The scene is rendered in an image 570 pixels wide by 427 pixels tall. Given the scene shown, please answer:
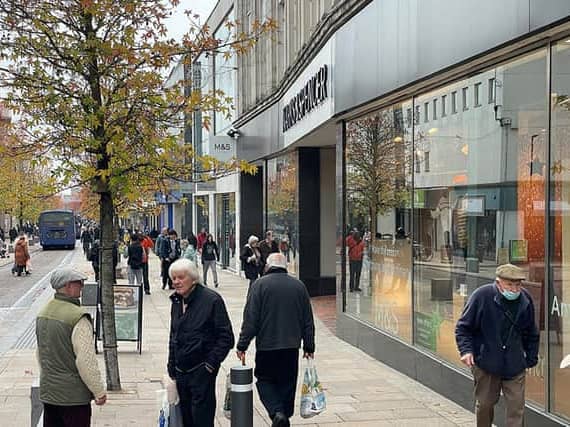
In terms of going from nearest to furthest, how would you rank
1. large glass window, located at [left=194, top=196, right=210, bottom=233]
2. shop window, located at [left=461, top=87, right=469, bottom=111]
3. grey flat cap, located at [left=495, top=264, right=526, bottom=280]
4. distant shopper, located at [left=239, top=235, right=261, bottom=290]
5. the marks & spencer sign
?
1. grey flat cap, located at [left=495, top=264, right=526, bottom=280]
2. shop window, located at [left=461, top=87, right=469, bottom=111]
3. the marks & spencer sign
4. distant shopper, located at [left=239, top=235, right=261, bottom=290]
5. large glass window, located at [left=194, top=196, right=210, bottom=233]

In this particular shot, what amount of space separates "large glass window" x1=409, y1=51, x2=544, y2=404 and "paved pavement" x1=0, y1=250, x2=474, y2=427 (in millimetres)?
720

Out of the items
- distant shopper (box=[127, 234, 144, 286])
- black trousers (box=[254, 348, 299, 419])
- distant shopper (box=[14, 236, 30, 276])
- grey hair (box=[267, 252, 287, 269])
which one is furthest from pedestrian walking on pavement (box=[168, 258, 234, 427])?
distant shopper (box=[14, 236, 30, 276])

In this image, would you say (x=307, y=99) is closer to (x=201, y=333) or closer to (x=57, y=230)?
(x=201, y=333)

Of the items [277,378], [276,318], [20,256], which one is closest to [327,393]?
[277,378]

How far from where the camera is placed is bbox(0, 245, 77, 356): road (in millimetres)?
14141

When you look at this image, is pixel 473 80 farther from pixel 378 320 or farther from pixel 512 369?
pixel 378 320

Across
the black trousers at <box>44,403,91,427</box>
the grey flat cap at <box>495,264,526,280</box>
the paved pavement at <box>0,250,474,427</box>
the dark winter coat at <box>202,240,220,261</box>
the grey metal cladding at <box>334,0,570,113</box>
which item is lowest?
the paved pavement at <box>0,250,474,427</box>

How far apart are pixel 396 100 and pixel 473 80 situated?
2408mm

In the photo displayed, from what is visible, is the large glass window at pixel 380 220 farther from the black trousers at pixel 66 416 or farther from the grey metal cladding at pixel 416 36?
the black trousers at pixel 66 416

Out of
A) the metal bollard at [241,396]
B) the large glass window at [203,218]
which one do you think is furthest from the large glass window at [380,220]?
the large glass window at [203,218]

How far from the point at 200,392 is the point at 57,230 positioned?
181 feet

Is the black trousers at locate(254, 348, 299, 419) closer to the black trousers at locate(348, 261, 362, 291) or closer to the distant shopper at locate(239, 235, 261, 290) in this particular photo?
the black trousers at locate(348, 261, 362, 291)

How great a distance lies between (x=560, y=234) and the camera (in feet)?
22.0

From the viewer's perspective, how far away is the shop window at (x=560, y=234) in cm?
662
